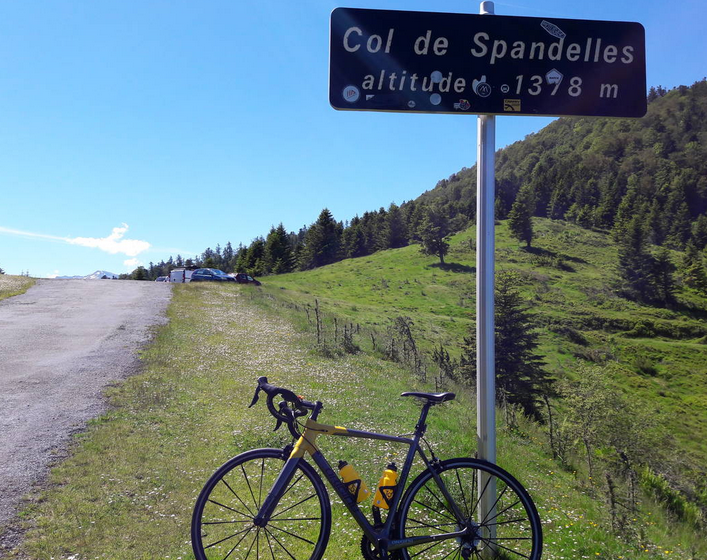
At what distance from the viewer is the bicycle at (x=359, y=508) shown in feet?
11.0

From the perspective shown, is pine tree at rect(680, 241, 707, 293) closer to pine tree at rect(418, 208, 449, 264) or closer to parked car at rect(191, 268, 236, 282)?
pine tree at rect(418, 208, 449, 264)

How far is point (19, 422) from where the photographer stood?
766cm

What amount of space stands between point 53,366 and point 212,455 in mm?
7722

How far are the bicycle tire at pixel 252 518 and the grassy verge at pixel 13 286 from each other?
28838mm

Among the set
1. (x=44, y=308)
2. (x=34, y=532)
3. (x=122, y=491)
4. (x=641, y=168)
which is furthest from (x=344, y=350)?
(x=641, y=168)

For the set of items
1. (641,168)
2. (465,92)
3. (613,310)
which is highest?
(641,168)

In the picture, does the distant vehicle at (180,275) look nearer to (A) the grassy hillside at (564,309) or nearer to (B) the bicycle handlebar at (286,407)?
(A) the grassy hillside at (564,309)

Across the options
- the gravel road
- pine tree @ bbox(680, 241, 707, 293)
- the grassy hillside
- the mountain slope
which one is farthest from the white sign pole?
the mountain slope

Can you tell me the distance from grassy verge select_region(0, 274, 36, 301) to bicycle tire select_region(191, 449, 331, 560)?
28838 mm

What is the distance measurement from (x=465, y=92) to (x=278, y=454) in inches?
133

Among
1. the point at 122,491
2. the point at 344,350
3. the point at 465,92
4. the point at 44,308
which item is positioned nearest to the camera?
the point at 465,92

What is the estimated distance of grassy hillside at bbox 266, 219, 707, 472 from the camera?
195 feet

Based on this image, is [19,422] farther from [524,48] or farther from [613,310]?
[613,310]

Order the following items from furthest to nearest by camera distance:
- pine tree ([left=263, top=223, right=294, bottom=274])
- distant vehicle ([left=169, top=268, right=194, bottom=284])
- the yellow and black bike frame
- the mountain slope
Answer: the mountain slope, pine tree ([left=263, top=223, right=294, bottom=274]), distant vehicle ([left=169, top=268, right=194, bottom=284]), the yellow and black bike frame
